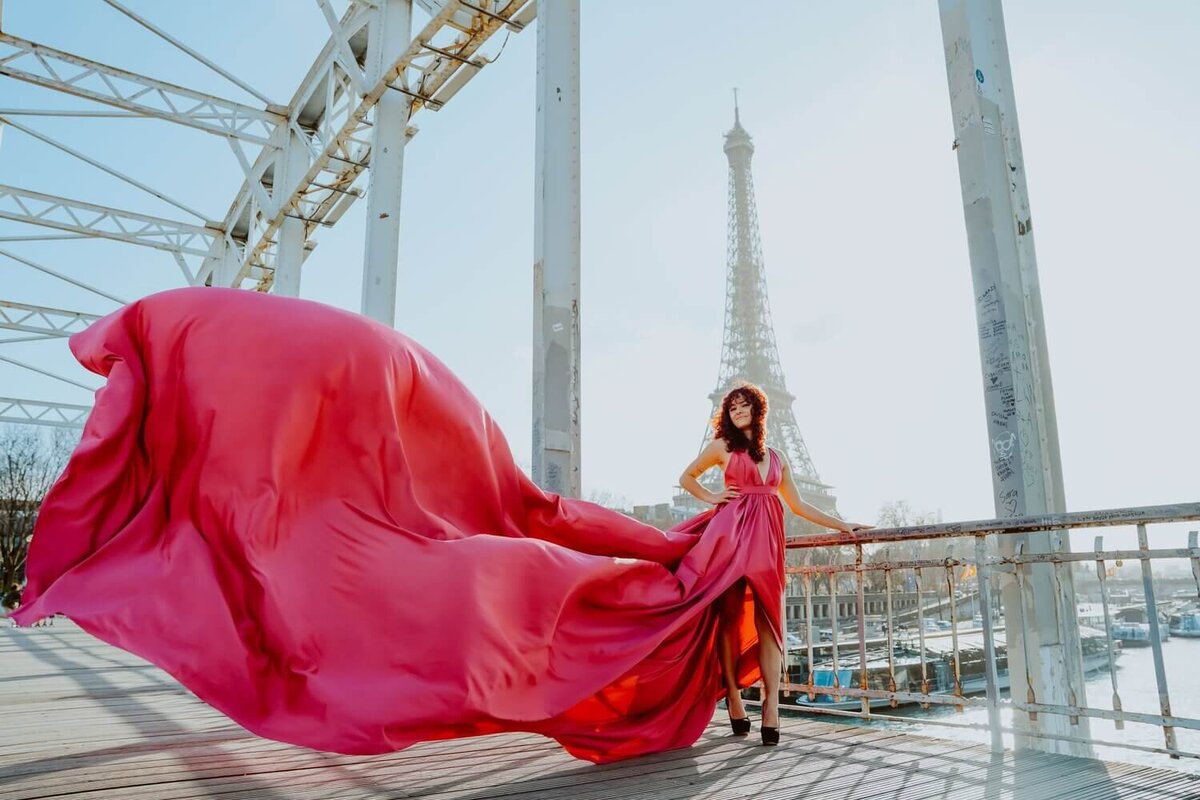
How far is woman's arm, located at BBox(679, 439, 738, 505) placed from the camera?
3693 mm

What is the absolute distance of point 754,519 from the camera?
3.45 metres

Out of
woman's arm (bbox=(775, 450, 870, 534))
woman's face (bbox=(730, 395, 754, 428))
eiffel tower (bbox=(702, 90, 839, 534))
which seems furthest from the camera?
eiffel tower (bbox=(702, 90, 839, 534))

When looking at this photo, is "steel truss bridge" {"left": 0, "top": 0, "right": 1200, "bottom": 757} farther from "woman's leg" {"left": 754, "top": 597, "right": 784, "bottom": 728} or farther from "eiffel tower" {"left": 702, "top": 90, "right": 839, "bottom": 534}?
"eiffel tower" {"left": 702, "top": 90, "right": 839, "bottom": 534}

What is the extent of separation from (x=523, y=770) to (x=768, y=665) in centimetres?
113

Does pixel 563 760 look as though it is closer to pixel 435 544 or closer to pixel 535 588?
pixel 535 588

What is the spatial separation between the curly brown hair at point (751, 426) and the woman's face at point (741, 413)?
0.01 metres

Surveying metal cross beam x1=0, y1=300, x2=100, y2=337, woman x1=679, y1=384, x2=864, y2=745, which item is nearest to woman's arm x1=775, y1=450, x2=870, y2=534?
woman x1=679, y1=384, x2=864, y2=745

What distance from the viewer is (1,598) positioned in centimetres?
2061

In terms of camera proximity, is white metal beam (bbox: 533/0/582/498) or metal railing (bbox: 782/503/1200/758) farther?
white metal beam (bbox: 533/0/582/498)

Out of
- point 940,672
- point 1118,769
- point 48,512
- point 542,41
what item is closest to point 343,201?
point 542,41

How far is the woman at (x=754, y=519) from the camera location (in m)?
3.37

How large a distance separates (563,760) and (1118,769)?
6.50 feet

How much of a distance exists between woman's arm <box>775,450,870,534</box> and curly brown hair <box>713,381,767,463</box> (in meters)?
0.12

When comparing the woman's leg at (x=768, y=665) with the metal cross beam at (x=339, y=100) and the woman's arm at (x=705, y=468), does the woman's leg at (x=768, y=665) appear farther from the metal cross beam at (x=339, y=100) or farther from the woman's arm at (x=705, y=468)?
the metal cross beam at (x=339, y=100)
